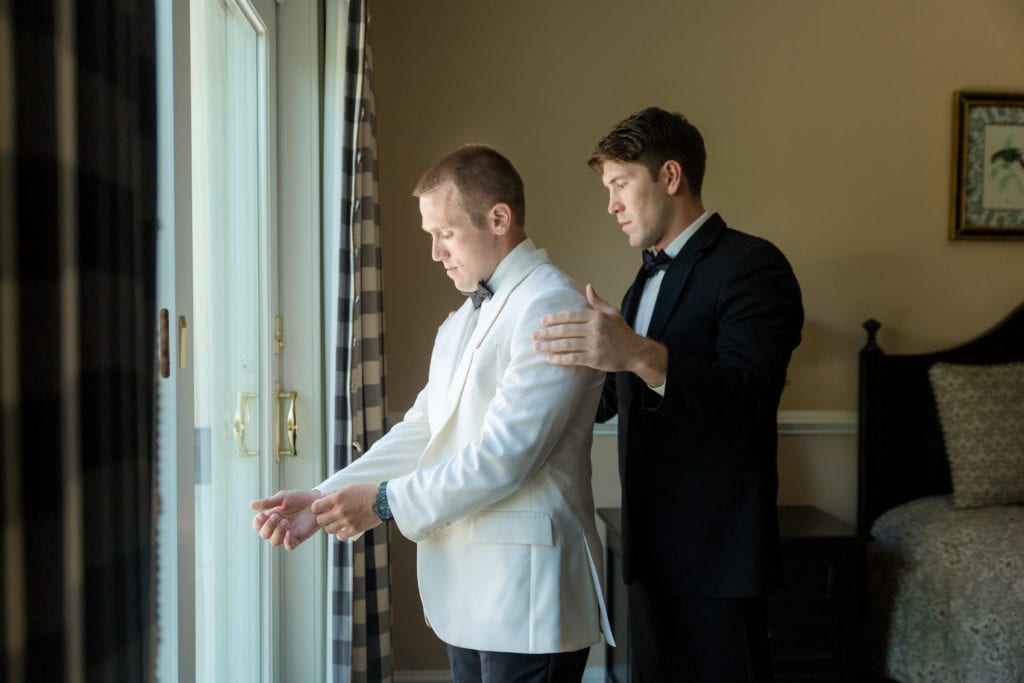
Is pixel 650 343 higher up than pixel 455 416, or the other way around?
pixel 650 343

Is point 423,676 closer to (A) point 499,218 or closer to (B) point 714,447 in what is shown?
(B) point 714,447

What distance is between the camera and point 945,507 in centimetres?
304

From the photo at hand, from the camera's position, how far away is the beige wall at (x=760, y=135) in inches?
126

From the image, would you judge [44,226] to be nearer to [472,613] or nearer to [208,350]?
[472,613]

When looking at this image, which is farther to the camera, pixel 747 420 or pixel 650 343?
pixel 747 420

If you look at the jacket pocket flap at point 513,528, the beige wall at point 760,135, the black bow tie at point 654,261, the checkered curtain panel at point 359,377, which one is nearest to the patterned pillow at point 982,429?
the beige wall at point 760,135

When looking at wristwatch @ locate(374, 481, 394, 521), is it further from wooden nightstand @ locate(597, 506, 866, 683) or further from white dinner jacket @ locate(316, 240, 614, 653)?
wooden nightstand @ locate(597, 506, 866, 683)

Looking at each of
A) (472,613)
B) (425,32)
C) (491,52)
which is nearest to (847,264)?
(491,52)

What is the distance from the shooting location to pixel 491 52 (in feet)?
10.5

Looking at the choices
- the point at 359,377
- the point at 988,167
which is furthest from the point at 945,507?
the point at 359,377

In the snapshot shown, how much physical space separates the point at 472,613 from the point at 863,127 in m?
2.68

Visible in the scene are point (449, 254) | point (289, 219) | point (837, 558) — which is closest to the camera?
point (449, 254)

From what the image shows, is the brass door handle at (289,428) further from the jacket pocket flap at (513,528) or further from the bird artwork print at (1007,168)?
the bird artwork print at (1007,168)

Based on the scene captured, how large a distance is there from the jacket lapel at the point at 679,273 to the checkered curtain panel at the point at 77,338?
1215 millimetres
